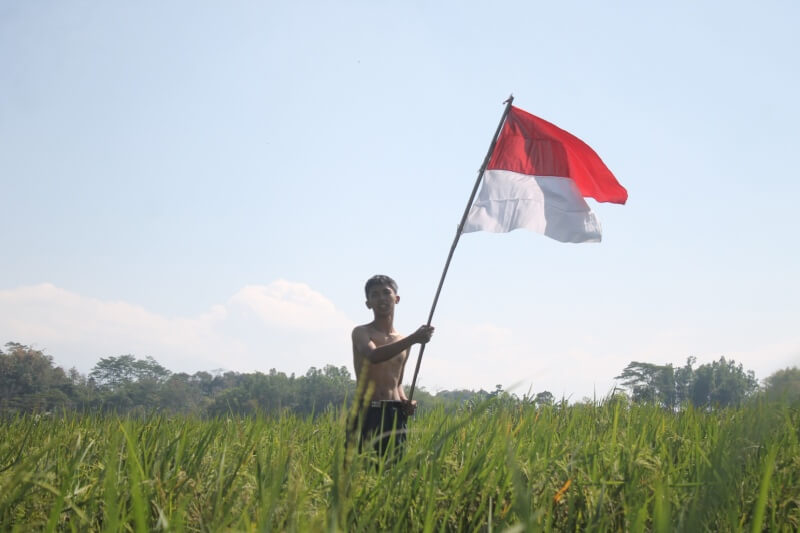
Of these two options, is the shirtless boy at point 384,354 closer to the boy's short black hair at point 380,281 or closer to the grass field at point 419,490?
the boy's short black hair at point 380,281

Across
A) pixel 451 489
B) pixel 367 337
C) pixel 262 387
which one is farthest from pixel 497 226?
pixel 262 387

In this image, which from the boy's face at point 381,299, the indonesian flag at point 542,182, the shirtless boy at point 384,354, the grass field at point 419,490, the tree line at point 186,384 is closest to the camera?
the grass field at point 419,490

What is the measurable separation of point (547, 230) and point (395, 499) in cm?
381

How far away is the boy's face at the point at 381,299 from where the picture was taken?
4.99 metres

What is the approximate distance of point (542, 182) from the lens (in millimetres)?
6219

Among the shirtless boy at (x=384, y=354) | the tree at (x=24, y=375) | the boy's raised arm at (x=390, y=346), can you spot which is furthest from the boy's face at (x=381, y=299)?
the tree at (x=24, y=375)

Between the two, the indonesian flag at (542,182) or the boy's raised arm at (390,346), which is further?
the indonesian flag at (542,182)

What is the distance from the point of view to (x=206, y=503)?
268cm

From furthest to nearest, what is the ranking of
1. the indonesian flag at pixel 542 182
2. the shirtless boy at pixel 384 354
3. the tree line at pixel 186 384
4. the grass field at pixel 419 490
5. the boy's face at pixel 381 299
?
1. the tree line at pixel 186 384
2. the indonesian flag at pixel 542 182
3. the boy's face at pixel 381 299
4. the shirtless boy at pixel 384 354
5. the grass field at pixel 419 490

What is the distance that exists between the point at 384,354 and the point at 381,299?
0.51 m

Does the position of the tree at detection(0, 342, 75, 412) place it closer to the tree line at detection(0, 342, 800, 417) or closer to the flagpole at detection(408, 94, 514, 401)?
the tree line at detection(0, 342, 800, 417)

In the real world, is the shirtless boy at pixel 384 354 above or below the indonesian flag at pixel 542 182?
below

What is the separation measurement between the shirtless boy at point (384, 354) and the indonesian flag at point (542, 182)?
151cm

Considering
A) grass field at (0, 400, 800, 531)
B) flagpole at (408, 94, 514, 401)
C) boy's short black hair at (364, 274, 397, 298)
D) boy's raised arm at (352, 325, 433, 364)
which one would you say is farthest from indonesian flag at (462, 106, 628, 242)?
grass field at (0, 400, 800, 531)
